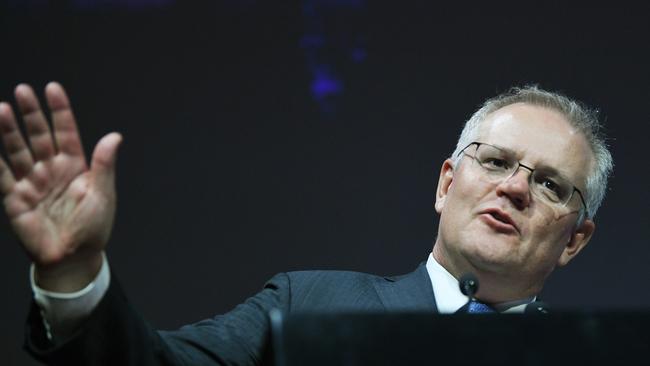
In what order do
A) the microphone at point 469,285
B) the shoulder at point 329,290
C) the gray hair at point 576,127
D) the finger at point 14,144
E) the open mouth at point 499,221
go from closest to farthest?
1. the finger at point 14,144
2. the microphone at point 469,285
3. the shoulder at point 329,290
4. the open mouth at point 499,221
5. the gray hair at point 576,127

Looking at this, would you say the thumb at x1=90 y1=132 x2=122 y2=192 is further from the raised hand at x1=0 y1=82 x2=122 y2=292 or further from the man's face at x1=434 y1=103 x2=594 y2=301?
the man's face at x1=434 y1=103 x2=594 y2=301

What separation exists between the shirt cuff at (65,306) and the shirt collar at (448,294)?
967mm

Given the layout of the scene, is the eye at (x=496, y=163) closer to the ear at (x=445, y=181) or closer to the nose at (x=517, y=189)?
the nose at (x=517, y=189)

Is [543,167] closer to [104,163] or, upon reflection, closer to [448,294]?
[448,294]

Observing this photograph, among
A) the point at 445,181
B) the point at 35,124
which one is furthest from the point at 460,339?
the point at 445,181

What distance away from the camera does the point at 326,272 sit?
2.25 metres

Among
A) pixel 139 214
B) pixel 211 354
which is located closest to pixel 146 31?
pixel 139 214

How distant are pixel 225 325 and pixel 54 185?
591mm

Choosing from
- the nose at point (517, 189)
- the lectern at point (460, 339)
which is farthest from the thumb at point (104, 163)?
the nose at point (517, 189)

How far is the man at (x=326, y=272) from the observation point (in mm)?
1474

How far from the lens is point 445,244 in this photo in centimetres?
233

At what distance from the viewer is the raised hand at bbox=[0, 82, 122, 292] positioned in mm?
1453

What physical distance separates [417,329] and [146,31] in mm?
1910

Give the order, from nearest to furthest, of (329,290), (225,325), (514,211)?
1. (225,325)
2. (329,290)
3. (514,211)
